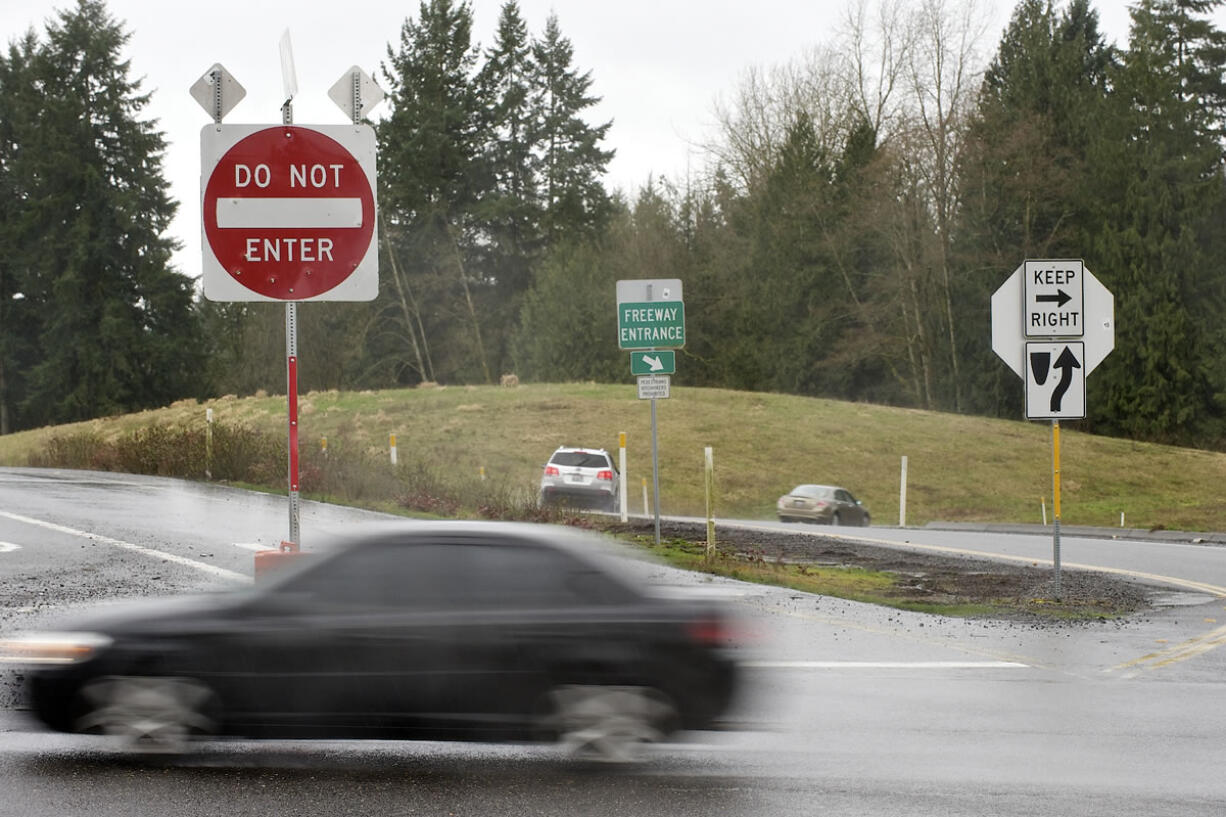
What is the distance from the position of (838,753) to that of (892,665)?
3.21 m

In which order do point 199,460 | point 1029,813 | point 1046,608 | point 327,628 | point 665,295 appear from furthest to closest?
point 199,460, point 665,295, point 1046,608, point 327,628, point 1029,813

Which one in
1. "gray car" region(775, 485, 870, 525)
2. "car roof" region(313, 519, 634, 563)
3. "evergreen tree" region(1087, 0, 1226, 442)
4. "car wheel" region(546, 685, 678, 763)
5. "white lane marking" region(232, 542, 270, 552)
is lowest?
"gray car" region(775, 485, 870, 525)

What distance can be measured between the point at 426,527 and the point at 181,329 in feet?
237

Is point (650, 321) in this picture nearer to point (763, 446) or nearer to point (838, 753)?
point (838, 753)

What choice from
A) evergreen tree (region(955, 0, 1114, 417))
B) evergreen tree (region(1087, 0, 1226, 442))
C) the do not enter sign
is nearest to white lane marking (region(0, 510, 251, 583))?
the do not enter sign

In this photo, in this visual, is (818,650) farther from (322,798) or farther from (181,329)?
(181,329)

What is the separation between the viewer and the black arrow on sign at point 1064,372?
14.0 meters

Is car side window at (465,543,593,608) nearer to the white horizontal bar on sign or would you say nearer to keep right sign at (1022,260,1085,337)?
the white horizontal bar on sign

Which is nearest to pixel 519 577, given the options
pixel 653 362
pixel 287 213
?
pixel 287 213

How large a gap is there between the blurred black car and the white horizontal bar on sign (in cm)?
307

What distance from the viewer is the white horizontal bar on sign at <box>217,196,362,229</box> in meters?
9.51

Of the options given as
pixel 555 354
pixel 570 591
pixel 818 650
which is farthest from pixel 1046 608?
pixel 555 354

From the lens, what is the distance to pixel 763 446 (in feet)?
166

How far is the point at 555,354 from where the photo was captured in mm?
68375
